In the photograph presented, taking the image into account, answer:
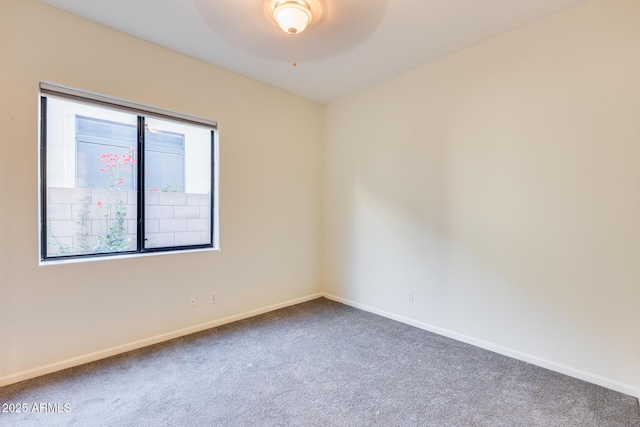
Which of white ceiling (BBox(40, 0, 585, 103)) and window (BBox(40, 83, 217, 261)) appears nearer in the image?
white ceiling (BBox(40, 0, 585, 103))

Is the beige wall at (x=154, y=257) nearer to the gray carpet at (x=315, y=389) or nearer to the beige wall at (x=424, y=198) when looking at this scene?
the beige wall at (x=424, y=198)

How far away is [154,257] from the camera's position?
2756 mm

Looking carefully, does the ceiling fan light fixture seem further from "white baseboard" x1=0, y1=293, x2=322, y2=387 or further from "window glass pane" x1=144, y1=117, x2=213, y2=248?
"white baseboard" x1=0, y1=293, x2=322, y2=387

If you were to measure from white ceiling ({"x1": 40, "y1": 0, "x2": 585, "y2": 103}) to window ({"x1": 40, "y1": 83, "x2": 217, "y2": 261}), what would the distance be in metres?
0.68

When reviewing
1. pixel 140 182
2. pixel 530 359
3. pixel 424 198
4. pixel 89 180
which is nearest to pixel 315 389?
pixel 530 359

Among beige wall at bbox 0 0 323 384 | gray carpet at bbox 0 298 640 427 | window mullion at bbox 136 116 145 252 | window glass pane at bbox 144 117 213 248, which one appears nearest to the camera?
gray carpet at bbox 0 298 640 427

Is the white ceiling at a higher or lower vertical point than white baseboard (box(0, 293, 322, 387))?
higher

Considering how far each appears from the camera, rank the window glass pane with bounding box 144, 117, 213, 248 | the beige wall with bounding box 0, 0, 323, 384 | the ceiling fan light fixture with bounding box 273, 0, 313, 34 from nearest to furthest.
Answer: the ceiling fan light fixture with bounding box 273, 0, 313, 34, the beige wall with bounding box 0, 0, 323, 384, the window glass pane with bounding box 144, 117, 213, 248

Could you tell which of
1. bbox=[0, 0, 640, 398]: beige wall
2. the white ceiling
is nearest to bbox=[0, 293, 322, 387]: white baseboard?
bbox=[0, 0, 640, 398]: beige wall

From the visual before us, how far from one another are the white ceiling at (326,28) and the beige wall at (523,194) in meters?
0.28

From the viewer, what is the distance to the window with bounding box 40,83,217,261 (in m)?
2.37

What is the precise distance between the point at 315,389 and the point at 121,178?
98.2 inches

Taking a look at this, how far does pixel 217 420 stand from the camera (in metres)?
1.75

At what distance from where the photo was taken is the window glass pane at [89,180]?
2.36 metres
